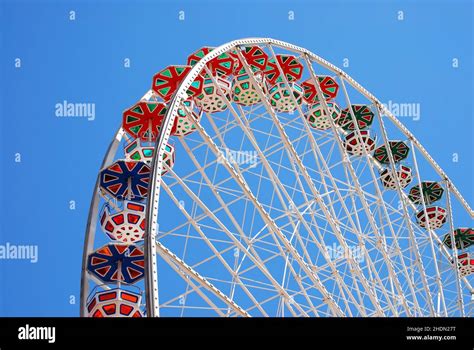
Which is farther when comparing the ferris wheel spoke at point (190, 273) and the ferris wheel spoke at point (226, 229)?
the ferris wheel spoke at point (226, 229)

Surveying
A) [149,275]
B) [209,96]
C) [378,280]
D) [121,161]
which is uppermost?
[209,96]

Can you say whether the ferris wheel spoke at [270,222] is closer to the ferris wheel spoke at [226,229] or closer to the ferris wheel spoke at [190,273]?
the ferris wheel spoke at [226,229]

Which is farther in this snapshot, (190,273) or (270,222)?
(270,222)

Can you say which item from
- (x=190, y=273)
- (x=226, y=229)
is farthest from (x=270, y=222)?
(x=190, y=273)

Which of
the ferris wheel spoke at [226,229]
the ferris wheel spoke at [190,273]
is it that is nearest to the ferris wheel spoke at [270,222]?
the ferris wheel spoke at [226,229]

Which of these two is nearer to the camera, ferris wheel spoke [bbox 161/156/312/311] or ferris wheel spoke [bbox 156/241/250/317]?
ferris wheel spoke [bbox 156/241/250/317]

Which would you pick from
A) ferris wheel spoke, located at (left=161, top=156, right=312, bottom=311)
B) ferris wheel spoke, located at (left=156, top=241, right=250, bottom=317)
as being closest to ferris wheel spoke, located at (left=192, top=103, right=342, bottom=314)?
ferris wheel spoke, located at (left=161, top=156, right=312, bottom=311)

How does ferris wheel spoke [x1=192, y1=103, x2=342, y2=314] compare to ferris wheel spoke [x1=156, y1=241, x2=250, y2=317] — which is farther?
ferris wheel spoke [x1=192, y1=103, x2=342, y2=314]

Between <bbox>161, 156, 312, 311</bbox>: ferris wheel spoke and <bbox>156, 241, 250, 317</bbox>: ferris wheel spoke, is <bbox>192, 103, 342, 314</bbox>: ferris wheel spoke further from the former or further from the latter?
<bbox>156, 241, 250, 317</bbox>: ferris wheel spoke

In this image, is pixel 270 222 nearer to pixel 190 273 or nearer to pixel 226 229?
pixel 226 229

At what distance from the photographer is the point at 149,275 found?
13.5 meters
